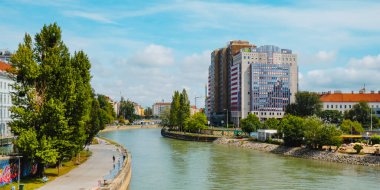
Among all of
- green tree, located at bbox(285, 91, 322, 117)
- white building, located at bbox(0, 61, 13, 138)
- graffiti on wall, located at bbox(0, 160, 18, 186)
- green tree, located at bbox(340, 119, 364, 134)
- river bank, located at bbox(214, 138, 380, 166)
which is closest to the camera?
graffiti on wall, located at bbox(0, 160, 18, 186)

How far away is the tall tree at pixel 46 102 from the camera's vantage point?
4469 cm

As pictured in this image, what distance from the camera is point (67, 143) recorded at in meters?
47.0

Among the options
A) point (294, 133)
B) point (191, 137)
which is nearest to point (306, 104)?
point (191, 137)

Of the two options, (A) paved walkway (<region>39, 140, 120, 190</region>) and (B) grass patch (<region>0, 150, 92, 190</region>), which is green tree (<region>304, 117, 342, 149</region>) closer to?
(A) paved walkway (<region>39, 140, 120, 190</region>)

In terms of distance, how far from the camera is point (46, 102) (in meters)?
46.7

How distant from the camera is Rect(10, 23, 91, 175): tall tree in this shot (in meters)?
44.7

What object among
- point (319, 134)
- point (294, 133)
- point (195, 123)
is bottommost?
point (294, 133)

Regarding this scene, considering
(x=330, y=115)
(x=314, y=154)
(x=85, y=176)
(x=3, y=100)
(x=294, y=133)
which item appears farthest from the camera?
(x=330, y=115)

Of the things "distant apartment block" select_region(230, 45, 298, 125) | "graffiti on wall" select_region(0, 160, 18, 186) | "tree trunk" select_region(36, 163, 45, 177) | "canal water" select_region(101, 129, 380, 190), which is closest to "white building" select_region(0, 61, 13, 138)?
"canal water" select_region(101, 129, 380, 190)

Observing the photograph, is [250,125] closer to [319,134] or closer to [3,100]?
[319,134]

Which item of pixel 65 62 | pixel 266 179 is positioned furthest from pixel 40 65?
pixel 266 179

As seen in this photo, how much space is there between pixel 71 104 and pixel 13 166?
8.52 m

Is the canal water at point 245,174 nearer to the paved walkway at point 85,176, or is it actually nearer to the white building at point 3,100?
the paved walkway at point 85,176

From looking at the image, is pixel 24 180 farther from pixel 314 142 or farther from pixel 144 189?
pixel 314 142
